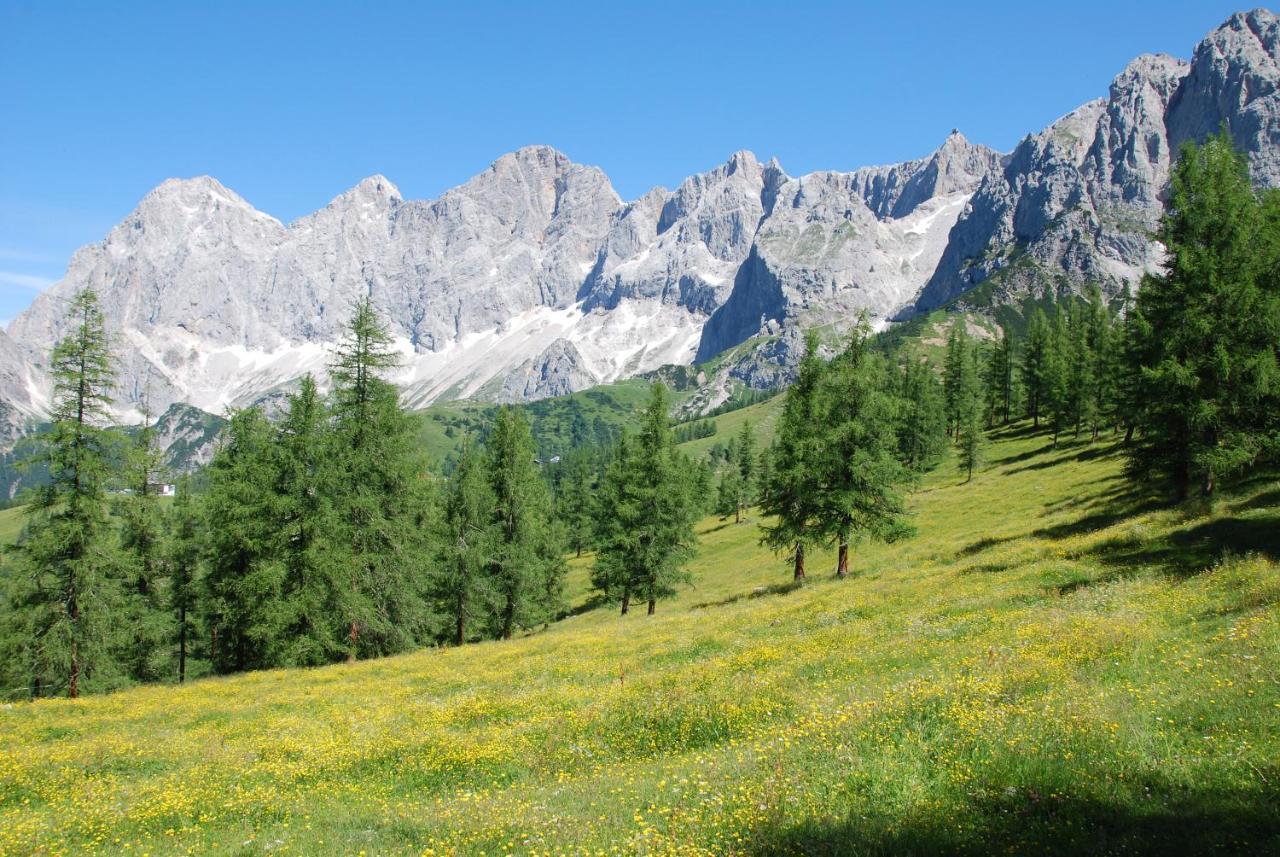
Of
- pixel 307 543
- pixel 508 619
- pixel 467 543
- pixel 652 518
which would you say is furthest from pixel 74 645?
pixel 652 518

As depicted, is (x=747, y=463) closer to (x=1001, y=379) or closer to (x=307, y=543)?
(x=1001, y=379)

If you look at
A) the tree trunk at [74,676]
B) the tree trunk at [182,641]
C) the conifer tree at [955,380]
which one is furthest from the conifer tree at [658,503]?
the conifer tree at [955,380]

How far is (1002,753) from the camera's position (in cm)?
880

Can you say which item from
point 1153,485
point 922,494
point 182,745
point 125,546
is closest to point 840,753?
point 182,745

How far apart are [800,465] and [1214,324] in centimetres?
1796

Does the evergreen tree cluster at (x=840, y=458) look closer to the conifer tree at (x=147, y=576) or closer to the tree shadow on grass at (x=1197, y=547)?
the tree shadow on grass at (x=1197, y=547)

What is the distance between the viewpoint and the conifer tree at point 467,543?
39.0 m

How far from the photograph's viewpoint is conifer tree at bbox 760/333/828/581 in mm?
34531

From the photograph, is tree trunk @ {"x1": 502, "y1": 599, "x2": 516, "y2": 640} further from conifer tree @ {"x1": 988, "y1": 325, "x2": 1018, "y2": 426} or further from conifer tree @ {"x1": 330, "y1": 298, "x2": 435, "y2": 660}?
conifer tree @ {"x1": 988, "y1": 325, "x2": 1018, "y2": 426}

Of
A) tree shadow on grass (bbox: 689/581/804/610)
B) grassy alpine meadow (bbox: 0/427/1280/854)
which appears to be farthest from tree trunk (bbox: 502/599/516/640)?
grassy alpine meadow (bbox: 0/427/1280/854)

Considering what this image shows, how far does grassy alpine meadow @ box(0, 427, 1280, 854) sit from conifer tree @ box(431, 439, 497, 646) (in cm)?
1325

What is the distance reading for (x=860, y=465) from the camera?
33.6 metres

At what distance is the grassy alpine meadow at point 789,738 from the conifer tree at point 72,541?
15.8 feet

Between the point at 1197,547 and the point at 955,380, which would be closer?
the point at 1197,547
